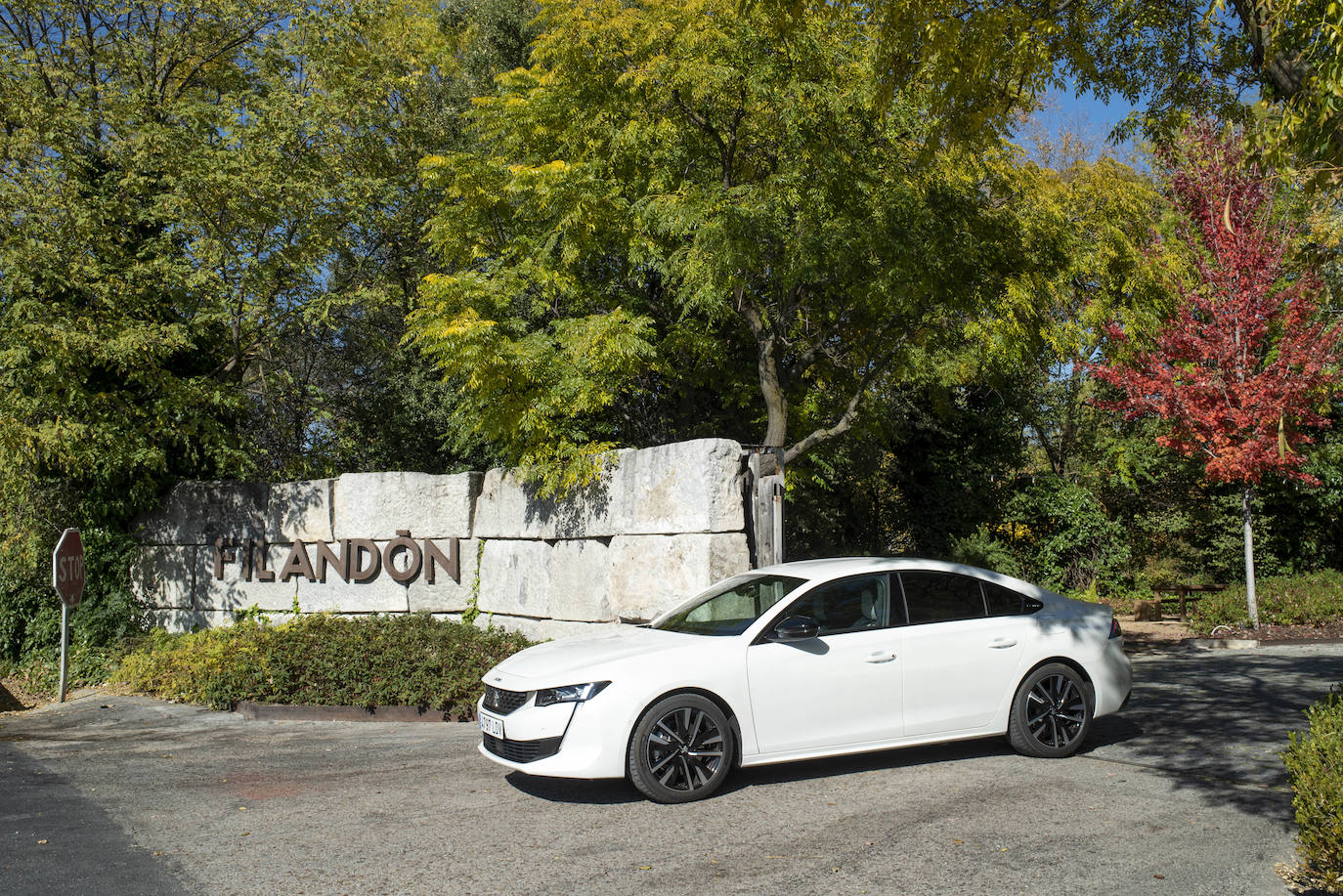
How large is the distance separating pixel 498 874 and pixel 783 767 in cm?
266

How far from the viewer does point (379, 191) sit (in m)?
14.6

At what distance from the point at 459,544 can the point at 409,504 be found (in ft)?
2.88

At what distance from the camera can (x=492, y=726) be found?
6070mm

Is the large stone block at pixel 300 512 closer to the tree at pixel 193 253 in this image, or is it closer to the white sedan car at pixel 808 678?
the tree at pixel 193 253

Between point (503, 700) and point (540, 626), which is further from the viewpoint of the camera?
point (540, 626)

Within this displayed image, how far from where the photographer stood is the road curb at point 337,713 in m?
9.00

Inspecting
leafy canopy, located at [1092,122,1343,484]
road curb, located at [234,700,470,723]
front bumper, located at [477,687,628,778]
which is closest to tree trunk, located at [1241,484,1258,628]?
leafy canopy, located at [1092,122,1343,484]

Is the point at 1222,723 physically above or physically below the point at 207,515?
below

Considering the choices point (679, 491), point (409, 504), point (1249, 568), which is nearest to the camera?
point (679, 491)

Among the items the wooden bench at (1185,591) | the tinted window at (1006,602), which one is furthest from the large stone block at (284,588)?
the wooden bench at (1185,591)

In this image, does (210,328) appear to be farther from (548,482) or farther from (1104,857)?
(1104,857)

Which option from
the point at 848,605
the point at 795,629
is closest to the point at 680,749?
the point at 795,629

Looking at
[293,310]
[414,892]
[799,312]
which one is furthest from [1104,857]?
[293,310]

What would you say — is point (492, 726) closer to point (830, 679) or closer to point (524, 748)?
point (524, 748)
